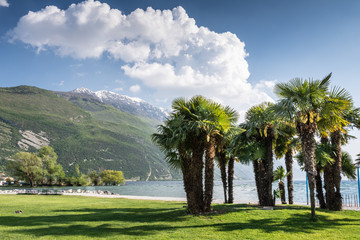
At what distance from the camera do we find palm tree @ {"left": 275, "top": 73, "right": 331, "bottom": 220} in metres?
13.8

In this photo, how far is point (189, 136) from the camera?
53.4 ft

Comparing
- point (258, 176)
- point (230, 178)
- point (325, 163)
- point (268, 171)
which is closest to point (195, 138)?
point (268, 171)

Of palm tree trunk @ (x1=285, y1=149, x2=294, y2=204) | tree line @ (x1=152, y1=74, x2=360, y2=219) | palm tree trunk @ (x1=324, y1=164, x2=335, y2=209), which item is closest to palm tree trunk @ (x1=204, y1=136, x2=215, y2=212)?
tree line @ (x1=152, y1=74, x2=360, y2=219)

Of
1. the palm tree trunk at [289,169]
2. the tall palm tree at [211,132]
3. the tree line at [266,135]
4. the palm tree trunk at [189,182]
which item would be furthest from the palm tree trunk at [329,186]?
the palm tree trunk at [189,182]

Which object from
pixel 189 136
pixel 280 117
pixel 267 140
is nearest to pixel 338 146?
pixel 267 140

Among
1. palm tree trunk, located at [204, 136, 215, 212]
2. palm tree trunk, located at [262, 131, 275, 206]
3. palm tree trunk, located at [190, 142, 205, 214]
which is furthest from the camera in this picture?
palm tree trunk, located at [262, 131, 275, 206]

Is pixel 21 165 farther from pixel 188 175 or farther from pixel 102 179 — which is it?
pixel 188 175

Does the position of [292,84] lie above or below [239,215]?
above

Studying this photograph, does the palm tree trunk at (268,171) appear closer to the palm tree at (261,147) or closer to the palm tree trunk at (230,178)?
the palm tree at (261,147)

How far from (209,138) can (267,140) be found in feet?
24.0

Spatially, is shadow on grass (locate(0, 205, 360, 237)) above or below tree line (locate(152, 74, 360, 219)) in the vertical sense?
below

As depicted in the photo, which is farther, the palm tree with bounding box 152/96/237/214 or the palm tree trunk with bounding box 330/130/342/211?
the palm tree trunk with bounding box 330/130/342/211

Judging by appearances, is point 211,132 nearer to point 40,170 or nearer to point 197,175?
point 197,175

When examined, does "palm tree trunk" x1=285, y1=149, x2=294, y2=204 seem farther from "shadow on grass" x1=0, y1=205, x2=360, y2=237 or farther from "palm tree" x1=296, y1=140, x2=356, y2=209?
"shadow on grass" x1=0, y1=205, x2=360, y2=237
